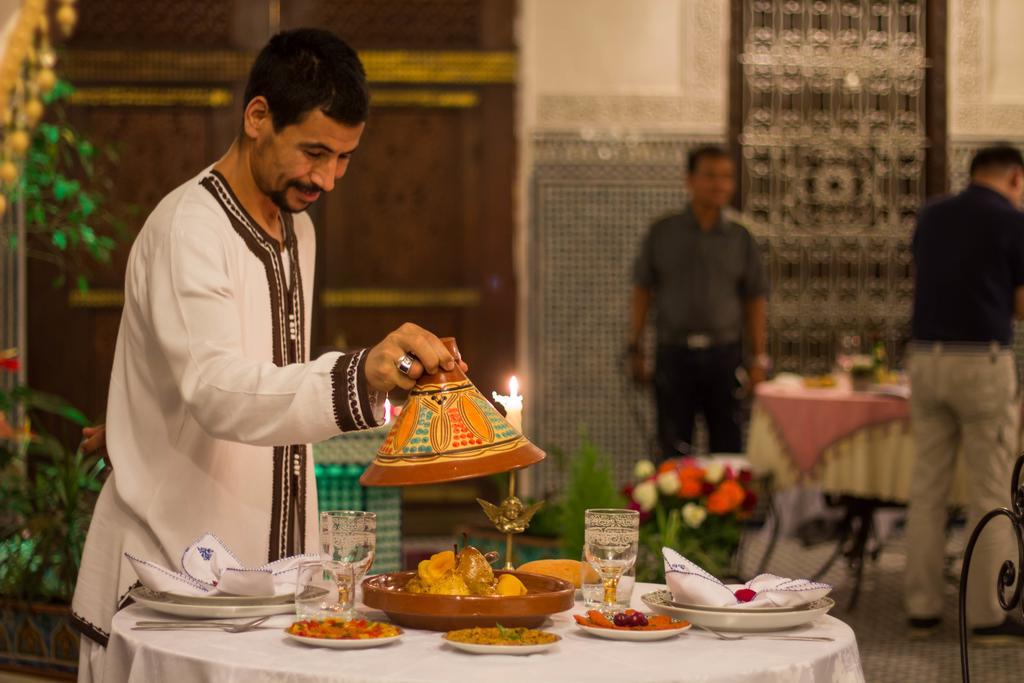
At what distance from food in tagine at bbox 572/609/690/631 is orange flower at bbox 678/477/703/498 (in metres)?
3.30

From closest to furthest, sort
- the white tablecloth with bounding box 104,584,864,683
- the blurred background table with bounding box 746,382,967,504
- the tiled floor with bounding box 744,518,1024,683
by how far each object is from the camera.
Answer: the white tablecloth with bounding box 104,584,864,683 → the tiled floor with bounding box 744,518,1024,683 → the blurred background table with bounding box 746,382,967,504

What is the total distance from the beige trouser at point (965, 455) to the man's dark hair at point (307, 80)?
348 centimetres

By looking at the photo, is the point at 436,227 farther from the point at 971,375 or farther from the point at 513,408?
the point at 513,408

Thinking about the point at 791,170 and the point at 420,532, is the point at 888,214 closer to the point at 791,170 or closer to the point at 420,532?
the point at 791,170

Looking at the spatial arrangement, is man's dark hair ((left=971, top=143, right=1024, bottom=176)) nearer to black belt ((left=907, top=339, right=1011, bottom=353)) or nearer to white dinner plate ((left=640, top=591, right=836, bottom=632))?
black belt ((left=907, top=339, right=1011, bottom=353))

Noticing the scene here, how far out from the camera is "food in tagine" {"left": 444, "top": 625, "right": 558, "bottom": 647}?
75.6 inches

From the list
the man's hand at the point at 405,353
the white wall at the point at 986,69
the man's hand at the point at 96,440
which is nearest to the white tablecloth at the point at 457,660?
the man's hand at the point at 405,353

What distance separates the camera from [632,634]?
200 cm

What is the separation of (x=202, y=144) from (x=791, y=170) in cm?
329

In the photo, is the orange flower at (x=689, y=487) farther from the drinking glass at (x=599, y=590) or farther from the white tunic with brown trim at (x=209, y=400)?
the drinking glass at (x=599, y=590)

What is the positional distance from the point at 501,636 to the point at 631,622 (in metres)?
0.21

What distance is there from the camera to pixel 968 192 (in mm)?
5422

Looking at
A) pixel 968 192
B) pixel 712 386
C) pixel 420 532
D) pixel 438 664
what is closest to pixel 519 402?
pixel 438 664

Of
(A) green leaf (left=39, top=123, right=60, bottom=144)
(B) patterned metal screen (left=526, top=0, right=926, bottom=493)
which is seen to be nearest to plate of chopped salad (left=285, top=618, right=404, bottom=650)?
(A) green leaf (left=39, top=123, right=60, bottom=144)
